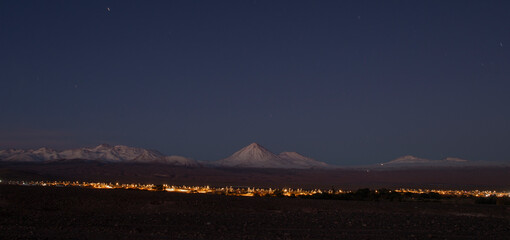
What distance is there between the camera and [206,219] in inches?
819

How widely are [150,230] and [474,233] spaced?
10335 millimetres

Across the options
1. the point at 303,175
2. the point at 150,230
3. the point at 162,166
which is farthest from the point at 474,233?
the point at 162,166

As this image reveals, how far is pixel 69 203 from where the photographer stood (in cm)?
2636

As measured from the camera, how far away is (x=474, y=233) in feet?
58.1

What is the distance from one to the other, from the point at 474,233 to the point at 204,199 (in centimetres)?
1524

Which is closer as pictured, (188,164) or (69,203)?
(69,203)

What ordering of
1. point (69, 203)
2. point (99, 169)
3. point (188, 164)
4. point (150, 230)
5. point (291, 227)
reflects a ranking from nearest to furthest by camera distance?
point (150, 230), point (291, 227), point (69, 203), point (99, 169), point (188, 164)

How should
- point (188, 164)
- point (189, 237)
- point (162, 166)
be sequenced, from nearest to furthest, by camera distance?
point (189, 237) < point (162, 166) < point (188, 164)

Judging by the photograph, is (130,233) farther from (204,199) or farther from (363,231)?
(204,199)

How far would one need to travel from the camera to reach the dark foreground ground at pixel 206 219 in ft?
54.3

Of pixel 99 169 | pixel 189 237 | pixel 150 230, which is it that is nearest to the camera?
pixel 189 237

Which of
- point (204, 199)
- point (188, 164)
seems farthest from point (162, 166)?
point (204, 199)

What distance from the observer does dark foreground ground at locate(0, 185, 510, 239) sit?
16547mm

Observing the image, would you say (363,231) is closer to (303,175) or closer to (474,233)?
(474,233)
